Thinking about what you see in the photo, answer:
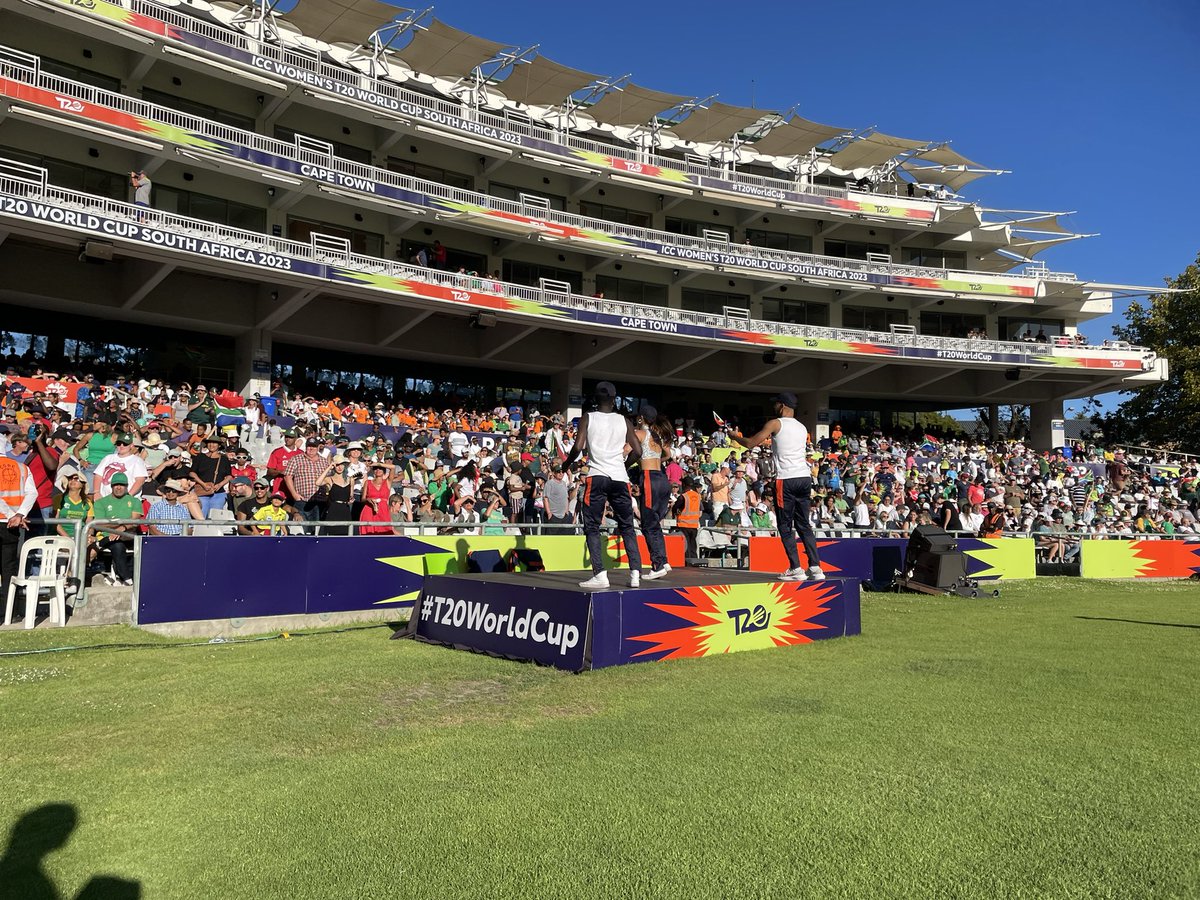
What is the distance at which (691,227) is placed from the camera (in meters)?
40.9

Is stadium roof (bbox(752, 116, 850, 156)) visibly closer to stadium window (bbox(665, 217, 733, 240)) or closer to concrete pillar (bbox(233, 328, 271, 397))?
stadium window (bbox(665, 217, 733, 240))

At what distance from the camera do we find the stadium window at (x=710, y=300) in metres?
40.3

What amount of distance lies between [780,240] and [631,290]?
9051mm

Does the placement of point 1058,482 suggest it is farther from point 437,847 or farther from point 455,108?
point 437,847

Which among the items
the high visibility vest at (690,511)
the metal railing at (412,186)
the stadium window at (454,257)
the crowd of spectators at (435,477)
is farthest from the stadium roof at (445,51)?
the high visibility vest at (690,511)

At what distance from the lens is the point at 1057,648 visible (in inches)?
323

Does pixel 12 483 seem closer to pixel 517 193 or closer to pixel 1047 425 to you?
pixel 517 193

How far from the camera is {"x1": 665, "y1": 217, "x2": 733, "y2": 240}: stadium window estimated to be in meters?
40.4

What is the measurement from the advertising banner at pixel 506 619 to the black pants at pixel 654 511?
4.45ft

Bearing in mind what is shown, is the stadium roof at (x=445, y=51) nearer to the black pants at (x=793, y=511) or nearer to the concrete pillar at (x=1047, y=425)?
the black pants at (x=793, y=511)

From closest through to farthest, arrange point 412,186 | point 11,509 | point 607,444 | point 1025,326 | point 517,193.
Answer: point 607,444
point 11,509
point 412,186
point 517,193
point 1025,326

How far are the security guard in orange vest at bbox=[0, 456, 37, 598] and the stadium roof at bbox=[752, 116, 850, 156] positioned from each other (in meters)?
38.2

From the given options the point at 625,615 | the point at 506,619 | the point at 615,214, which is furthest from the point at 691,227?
the point at 625,615

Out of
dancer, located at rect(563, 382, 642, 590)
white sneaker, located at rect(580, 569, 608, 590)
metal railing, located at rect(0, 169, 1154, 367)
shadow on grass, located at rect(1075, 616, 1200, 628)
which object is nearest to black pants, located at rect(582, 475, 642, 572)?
dancer, located at rect(563, 382, 642, 590)
